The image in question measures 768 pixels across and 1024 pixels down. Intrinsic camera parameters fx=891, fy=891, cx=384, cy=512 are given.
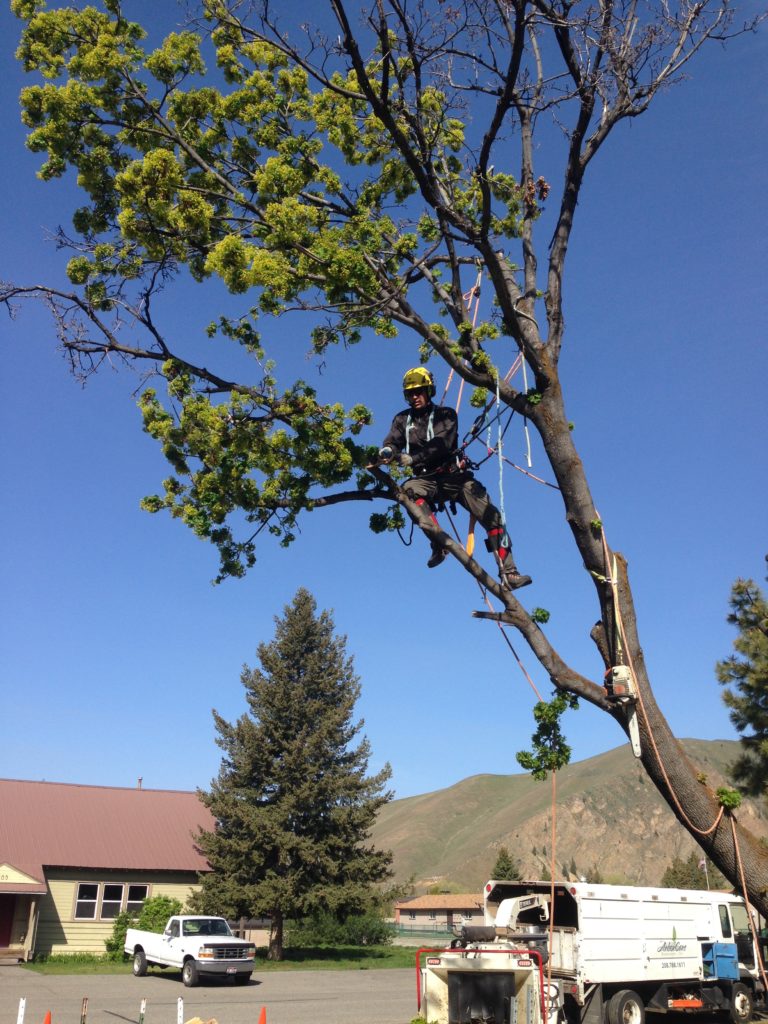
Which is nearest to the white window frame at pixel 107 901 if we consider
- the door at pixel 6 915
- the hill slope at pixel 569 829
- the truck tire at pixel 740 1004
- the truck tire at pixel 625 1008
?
the door at pixel 6 915

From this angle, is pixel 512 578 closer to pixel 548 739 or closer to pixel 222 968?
pixel 548 739

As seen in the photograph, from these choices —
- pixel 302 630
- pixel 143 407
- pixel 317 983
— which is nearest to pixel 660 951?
pixel 317 983

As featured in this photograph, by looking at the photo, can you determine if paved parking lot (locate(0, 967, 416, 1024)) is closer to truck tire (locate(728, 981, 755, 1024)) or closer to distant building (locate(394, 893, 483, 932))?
truck tire (locate(728, 981, 755, 1024))

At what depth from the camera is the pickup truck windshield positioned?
25.4m

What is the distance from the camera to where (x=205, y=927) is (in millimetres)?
25688

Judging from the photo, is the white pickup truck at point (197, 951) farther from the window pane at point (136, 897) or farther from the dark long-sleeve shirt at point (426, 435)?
the dark long-sleeve shirt at point (426, 435)

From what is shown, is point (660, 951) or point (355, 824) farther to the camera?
point (355, 824)

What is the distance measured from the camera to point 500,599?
282 inches

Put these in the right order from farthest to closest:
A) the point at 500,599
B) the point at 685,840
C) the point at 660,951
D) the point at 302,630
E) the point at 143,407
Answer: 1. the point at 685,840
2. the point at 302,630
3. the point at 660,951
4. the point at 143,407
5. the point at 500,599

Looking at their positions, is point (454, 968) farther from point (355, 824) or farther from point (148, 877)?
point (148, 877)

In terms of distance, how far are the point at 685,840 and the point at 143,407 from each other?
426ft

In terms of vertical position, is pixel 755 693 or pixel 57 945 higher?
pixel 755 693

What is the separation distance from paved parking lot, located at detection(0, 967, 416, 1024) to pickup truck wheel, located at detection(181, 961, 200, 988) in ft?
1.01

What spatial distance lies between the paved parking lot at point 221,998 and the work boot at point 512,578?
34.8 feet
